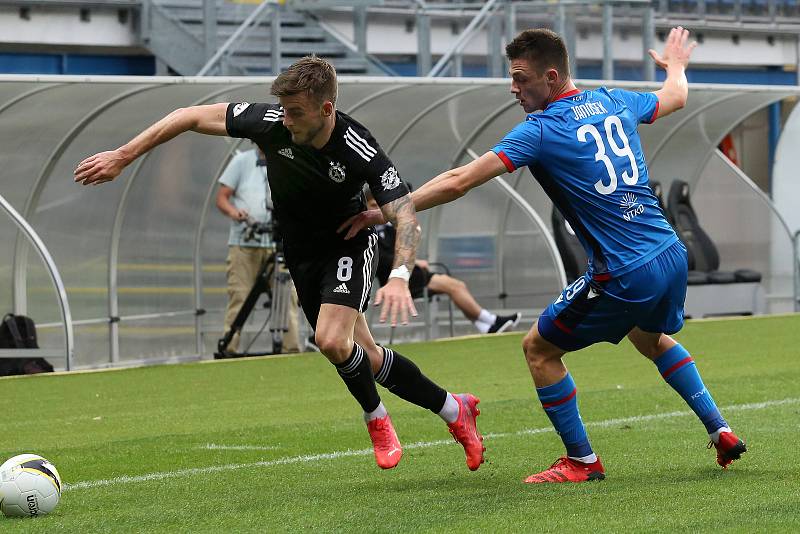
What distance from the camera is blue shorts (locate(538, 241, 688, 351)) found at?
6480 millimetres

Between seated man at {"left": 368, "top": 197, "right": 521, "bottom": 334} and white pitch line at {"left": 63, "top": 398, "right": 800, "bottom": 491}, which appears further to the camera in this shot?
seated man at {"left": 368, "top": 197, "right": 521, "bottom": 334}

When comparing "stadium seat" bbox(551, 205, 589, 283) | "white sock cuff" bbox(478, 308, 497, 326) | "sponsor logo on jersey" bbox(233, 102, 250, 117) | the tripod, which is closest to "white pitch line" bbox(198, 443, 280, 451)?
"sponsor logo on jersey" bbox(233, 102, 250, 117)

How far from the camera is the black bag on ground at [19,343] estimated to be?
44.0 feet

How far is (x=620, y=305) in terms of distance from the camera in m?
6.50

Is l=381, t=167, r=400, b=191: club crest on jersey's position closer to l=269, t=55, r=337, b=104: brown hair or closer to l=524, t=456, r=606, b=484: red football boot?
l=269, t=55, r=337, b=104: brown hair

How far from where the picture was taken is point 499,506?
6.10 metres

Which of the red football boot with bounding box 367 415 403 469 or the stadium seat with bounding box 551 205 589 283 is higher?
the red football boot with bounding box 367 415 403 469

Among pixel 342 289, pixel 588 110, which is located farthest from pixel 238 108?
pixel 588 110

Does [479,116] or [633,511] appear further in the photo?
[479,116]

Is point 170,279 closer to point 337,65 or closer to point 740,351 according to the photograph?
point 740,351

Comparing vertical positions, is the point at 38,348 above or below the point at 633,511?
below

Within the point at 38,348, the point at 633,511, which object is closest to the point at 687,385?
the point at 633,511

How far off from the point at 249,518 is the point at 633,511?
1.49 m

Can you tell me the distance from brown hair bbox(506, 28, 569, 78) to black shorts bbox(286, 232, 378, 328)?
4.24 feet
